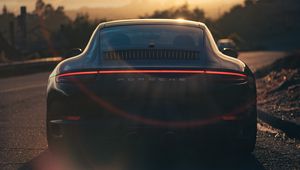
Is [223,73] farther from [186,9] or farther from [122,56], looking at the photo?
[186,9]

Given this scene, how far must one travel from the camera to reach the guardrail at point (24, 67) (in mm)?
26127

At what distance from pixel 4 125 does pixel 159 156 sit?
382 centimetres

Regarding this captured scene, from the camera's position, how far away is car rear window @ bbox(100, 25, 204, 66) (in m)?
7.34

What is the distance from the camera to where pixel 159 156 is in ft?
25.7

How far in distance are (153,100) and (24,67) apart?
2174 cm

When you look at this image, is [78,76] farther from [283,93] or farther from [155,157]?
[283,93]

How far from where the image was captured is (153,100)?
22.6ft

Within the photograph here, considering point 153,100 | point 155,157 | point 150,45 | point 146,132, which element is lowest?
point 155,157

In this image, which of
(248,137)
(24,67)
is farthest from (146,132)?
(24,67)

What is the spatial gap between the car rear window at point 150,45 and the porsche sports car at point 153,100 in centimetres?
Answer: 2

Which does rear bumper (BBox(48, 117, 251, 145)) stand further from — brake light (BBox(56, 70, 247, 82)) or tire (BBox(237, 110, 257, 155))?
brake light (BBox(56, 70, 247, 82))

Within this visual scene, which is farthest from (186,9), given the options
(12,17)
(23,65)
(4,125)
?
(4,125)

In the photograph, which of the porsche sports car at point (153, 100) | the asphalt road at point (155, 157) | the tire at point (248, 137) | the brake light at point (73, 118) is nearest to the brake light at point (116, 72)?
the porsche sports car at point (153, 100)

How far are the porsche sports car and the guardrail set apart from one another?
19.0 meters
